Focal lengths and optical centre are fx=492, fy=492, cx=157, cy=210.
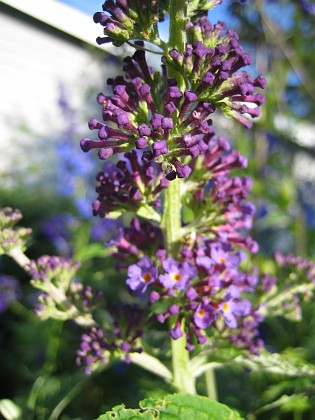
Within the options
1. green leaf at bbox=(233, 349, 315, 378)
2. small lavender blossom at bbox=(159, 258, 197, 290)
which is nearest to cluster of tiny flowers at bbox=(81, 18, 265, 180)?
small lavender blossom at bbox=(159, 258, 197, 290)

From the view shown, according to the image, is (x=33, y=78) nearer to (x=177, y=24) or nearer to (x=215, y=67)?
(x=177, y=24)

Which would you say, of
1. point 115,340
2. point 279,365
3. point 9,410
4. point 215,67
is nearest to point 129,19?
point 215,67

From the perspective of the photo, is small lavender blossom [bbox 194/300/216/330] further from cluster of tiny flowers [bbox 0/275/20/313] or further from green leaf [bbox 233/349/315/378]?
cluster of tiny flowers [bbox 0/275/20/313]

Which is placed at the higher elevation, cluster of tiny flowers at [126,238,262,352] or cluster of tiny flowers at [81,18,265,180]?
cluster of tiny flowers at [81,18,265,180]

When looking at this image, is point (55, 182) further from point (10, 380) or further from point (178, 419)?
point (178, 419)

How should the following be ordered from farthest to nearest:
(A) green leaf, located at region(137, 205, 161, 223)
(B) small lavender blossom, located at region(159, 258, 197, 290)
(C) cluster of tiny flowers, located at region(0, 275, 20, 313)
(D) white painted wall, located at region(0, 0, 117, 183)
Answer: (D) white painted wall, located at region(0, 0, 117, 183) < (C) cluster of tiny flowers, located at region(0, 275, 20, 313) < (A) green leaf, located at region(137, 205, 161, 223) < (B) small lavender blossom, located at region(159, 258, 197, 290)

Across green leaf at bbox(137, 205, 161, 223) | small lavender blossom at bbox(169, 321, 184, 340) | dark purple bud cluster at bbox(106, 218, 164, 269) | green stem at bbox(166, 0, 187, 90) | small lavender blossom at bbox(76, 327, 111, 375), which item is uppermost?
green stem at bbox(166, 0, 187, 90)
